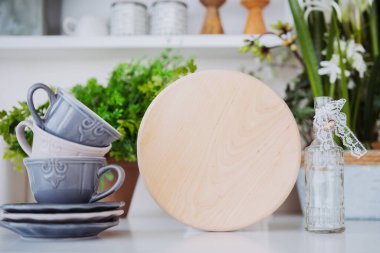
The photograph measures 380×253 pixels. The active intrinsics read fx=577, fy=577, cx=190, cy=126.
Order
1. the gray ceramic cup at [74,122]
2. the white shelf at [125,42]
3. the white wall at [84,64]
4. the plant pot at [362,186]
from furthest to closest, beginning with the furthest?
the white wall at [84,64] < the white shelf at [125,42] < the plant pot at [362,186] < the gray ceramic cup at [74,122]

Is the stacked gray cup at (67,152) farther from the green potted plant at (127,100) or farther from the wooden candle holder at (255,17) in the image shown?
the wooden candle holder at (255,17)

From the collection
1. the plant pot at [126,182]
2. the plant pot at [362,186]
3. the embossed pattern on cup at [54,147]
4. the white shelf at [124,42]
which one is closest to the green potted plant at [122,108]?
the plant pot at [126,182]

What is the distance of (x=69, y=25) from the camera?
146cm

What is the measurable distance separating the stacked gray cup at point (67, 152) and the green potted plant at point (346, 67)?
20.0 inches

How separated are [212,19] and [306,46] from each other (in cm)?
34

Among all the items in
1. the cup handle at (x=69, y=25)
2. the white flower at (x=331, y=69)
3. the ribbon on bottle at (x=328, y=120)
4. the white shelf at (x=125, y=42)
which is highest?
the cup handle at (x=69, y=25)

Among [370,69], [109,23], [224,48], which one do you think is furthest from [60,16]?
[370,69]

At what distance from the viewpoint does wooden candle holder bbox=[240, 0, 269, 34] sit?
1424 millimetres

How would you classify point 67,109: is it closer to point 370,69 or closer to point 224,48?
point 224,48

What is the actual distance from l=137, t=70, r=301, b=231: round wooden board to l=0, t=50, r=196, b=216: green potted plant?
21 cm

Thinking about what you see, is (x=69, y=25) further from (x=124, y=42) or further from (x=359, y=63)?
(x=359, y=63)

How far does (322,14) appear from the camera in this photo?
1320mm

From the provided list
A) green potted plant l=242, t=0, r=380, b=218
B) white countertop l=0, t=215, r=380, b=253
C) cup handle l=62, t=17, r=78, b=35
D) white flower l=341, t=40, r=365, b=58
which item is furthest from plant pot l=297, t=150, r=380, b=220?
cup handle l=62, t=17, r=78, b=35

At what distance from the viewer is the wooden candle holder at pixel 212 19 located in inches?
56.5
